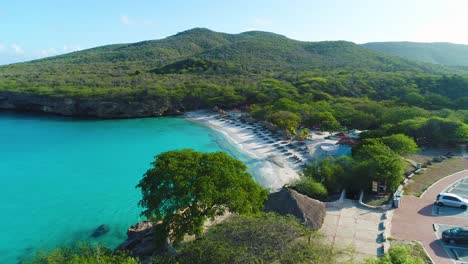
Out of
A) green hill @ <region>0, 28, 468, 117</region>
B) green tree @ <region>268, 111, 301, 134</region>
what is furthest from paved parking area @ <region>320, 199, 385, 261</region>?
green hill @ <region>0, 28, 468, 117</region>

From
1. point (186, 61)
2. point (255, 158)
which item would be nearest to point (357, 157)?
point (255, 158)

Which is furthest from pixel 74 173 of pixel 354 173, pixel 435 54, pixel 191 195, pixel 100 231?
pixel 435 54

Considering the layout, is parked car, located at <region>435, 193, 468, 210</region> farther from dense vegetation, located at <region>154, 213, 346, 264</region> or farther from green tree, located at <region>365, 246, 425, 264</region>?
dense vegetation, located at <region>154, 213, 346, 264</region>

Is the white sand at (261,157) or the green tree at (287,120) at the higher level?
the green tree at (287,120)

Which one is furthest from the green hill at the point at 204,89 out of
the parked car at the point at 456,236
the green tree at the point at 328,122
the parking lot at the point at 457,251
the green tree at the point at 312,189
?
the parking lot at the point at 457,251

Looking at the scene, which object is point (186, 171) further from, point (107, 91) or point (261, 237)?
point (107, 91)

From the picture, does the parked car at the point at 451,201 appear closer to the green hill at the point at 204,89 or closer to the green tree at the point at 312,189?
the green tree at the point at 312,189

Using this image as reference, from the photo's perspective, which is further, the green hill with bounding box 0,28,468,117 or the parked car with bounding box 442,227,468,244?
the green hill with bounding box 0,28,468,117
